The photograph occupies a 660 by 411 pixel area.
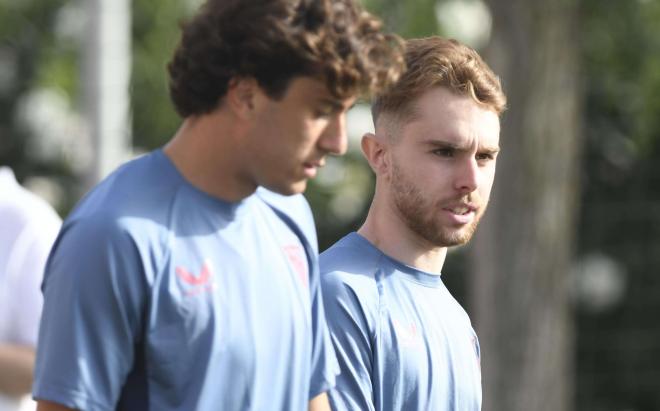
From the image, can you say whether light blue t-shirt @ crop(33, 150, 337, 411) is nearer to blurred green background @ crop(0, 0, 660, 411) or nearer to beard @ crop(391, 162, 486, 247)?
beard @ crop(391, 162, 486, 247)

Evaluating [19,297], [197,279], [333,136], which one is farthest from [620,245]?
[197,279]

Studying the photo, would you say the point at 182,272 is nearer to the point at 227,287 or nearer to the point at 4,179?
the point at 227,287

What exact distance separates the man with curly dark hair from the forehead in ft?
2.42

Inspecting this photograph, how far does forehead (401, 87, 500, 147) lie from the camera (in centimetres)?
371

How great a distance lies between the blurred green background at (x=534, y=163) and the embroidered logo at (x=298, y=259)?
540 centimetres

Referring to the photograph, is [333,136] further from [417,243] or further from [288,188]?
[417,243]

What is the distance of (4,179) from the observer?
13.3ft

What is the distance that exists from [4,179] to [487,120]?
132 cm

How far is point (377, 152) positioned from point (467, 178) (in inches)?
11.5

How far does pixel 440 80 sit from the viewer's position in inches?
149

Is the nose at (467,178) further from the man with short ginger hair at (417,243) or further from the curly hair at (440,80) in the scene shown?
the curly hair at (440,80)

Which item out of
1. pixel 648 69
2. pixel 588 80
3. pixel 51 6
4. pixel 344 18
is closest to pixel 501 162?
pixel 648 69

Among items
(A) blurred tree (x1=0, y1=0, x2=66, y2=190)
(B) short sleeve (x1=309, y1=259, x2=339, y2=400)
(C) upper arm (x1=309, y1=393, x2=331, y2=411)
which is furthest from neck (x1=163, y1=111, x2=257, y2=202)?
(A) blurred tree (x1=0, y1=0, x2=66, y2=190)

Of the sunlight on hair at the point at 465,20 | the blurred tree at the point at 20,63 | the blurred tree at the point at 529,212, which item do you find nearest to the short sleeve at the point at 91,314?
the blurred tree at the point at 529,212
